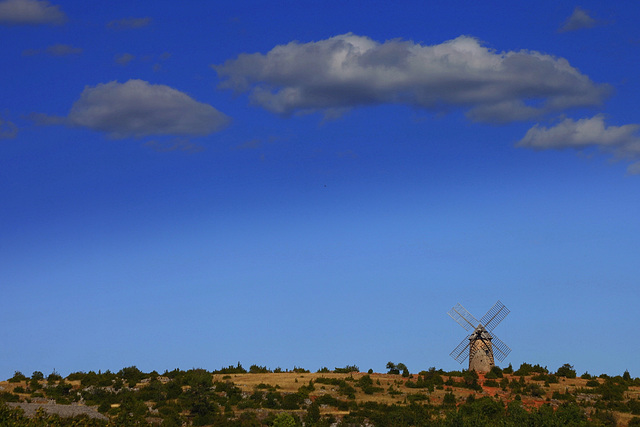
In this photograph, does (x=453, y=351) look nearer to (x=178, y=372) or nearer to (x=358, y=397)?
(x=358, y=397)

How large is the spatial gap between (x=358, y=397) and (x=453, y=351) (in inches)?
986

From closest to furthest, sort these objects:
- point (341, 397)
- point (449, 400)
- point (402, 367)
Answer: point (449, 400) < point (341, 397) < point (402, 367)

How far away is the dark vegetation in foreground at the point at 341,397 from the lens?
62875 millimetres

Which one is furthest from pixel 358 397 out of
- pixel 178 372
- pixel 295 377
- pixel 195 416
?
pixel 178 372

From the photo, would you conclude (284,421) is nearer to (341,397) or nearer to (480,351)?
(341,397)

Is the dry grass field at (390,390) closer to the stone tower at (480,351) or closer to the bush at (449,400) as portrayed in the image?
the bush at (449,400)

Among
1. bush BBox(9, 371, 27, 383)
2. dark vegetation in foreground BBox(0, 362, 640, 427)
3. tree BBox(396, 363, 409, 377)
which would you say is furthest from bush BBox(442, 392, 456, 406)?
bush BBox(9, 371, 27, 383)

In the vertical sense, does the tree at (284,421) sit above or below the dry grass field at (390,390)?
below

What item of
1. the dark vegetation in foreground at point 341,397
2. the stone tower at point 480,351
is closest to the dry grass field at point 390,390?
the dark vegetation in foreground at point 341,397

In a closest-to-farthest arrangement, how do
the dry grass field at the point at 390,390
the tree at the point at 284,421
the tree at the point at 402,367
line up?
1. the tree at the point at 284,421
2. the dry grass field at the point at 390,390
3. the tree at the point at 402,367

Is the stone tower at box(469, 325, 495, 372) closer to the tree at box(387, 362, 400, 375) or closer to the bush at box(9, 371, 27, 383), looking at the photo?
the tree at box(387, 362, 400, 375)

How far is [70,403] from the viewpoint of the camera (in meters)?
68.8

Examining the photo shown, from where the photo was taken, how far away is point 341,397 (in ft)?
230

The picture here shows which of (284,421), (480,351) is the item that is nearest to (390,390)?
(284,421)
